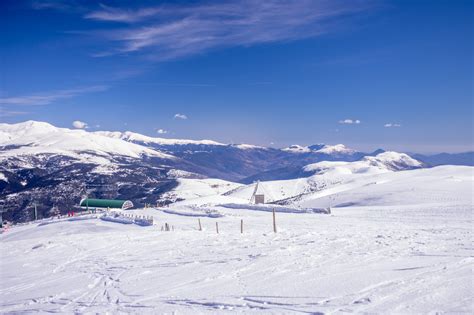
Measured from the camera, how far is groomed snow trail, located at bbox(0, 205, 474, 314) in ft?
35.1

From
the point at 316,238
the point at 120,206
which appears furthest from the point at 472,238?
the point at 120,206

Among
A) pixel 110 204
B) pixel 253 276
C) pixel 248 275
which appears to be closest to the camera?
pixel 253 276

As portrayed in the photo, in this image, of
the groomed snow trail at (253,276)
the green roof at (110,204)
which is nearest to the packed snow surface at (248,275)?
the groomed snow trail at (253,276)

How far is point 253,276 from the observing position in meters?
14.3

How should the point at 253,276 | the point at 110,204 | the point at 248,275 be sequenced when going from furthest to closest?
the point at 110,204, the point at 248,275, the point at 253,276

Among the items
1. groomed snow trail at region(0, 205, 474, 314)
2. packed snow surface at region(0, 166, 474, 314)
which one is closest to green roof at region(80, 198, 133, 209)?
packed snow surface at region(0, 166, 474, 314)

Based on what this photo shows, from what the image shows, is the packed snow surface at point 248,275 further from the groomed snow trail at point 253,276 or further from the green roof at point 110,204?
the green roof at point 110,204

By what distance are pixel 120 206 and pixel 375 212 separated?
56.9 m

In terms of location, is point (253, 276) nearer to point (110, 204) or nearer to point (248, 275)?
point (248, 275)

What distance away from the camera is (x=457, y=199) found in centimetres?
4797

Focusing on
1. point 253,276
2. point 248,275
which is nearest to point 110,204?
point 248,275

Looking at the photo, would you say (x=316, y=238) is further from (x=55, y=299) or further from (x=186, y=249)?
(x=55, y=299)

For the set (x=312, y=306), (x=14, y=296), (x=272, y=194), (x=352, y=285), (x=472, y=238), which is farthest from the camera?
(x=272, y=194)

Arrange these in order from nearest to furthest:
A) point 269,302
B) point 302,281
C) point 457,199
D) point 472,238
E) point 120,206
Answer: point 269,302
point 302,281
point 472,238
point 457,199
point 120,206
